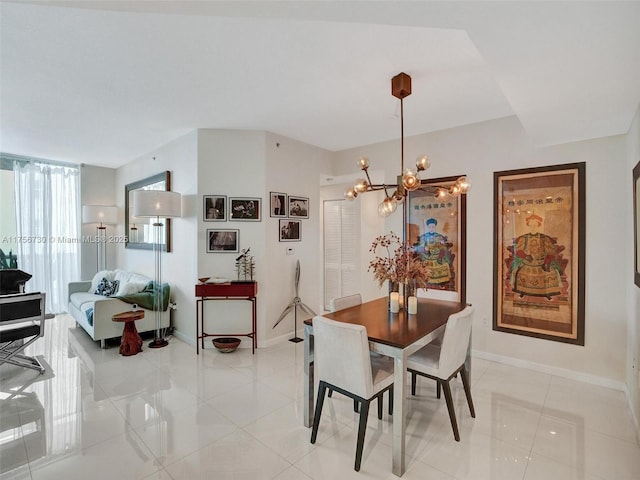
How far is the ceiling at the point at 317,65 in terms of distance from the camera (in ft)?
4.44

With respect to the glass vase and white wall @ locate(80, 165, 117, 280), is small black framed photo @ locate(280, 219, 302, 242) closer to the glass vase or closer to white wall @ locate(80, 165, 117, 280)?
the glass vase

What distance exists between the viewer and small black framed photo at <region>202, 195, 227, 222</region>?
396cm

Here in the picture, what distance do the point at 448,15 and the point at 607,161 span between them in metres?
2.69

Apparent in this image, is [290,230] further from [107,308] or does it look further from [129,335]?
[107,308]

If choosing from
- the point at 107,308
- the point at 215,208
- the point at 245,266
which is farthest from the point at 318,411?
the point at 107,308

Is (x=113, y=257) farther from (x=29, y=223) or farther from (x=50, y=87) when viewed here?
(x=50, y=87)

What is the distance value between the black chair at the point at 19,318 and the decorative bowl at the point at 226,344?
172cm

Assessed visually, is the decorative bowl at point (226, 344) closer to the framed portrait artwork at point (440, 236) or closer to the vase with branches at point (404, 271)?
the vase with branches at point (404, 271)

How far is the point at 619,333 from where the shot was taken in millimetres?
2912

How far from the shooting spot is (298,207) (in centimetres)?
447

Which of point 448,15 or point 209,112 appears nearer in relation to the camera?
point 448,15

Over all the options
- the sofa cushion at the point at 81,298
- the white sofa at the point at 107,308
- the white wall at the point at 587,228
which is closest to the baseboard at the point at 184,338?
the white sofa at the point at 107,308

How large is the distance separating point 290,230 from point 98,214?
3758 millimetres

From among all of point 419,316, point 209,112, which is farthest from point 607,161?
point 209,112
